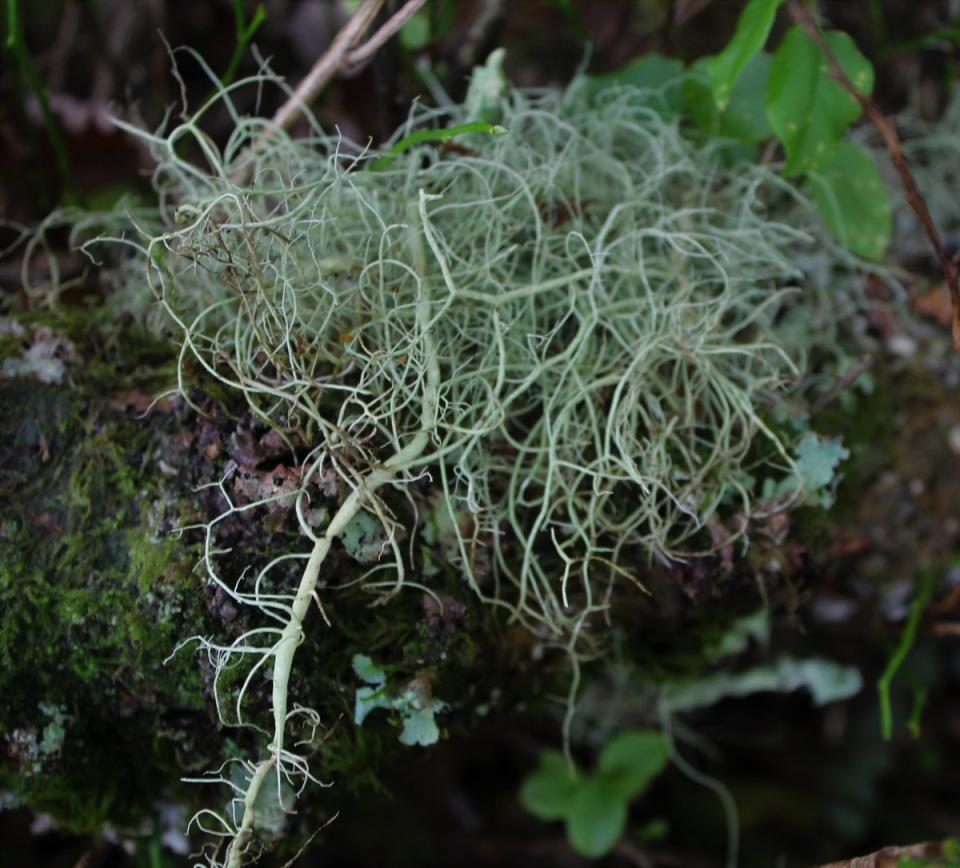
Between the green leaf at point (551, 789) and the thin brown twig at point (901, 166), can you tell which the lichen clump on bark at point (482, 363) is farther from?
the green leaf at point (551, 789)

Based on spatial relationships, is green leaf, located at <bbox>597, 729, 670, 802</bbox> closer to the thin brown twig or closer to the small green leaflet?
the small green leaflet

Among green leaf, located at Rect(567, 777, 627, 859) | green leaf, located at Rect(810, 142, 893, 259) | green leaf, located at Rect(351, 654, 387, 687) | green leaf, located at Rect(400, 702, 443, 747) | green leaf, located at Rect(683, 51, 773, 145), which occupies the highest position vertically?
green leaf, located at Rect(683, 51, 773, 145)

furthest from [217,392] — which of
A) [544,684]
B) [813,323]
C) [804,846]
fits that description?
[804,846]

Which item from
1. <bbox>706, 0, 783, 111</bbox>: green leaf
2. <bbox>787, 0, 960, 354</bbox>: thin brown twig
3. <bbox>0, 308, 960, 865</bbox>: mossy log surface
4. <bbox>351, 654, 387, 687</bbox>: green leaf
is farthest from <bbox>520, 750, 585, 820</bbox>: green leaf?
<bbox>706, 0, 783, 111</bbox>: green leaf

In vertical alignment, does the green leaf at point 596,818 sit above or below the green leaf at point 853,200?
below

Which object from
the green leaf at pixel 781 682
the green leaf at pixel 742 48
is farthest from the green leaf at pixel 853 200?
the green leaf at pixel 781 682

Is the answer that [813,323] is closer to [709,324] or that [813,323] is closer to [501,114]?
[709,324]

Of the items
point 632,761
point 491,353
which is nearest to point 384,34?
point 491,353
